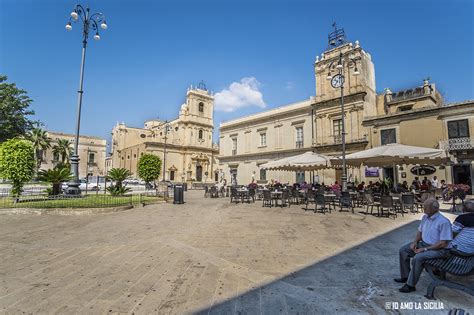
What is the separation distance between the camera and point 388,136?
1900 cm

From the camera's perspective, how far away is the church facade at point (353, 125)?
16531 mm

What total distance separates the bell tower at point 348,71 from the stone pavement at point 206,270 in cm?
1752

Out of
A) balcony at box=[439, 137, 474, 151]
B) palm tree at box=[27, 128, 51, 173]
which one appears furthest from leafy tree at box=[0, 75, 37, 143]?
balcony at box=[439, 137, 474, 151]

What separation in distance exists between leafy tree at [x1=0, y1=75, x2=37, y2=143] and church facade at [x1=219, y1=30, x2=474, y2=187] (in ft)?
83.5

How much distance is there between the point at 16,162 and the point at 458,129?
2606cm

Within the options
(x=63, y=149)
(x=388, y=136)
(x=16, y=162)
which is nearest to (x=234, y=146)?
(x=388, y=136)

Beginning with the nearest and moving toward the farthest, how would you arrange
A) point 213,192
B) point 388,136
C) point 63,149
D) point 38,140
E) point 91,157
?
point 213,192, point 388,136, point 38,140, point 63,149, point 91,157

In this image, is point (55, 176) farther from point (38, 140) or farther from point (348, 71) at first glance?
point (38, 140)

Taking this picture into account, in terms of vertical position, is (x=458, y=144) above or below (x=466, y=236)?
above

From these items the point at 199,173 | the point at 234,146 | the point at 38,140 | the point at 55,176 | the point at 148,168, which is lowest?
the point at 55,176

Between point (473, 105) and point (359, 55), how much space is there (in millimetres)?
9057

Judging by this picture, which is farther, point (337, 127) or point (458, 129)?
point (337, 127)

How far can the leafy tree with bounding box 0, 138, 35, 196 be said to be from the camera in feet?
37.3

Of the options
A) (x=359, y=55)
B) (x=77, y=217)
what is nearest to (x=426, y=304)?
(x=77, y=217)
